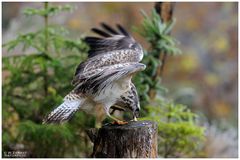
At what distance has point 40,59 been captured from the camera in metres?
6.58

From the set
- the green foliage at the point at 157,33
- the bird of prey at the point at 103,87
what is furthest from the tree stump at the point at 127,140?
the green foliage at the point at 157,33

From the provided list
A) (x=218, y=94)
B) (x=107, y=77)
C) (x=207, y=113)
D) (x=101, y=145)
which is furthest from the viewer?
(x=218, y=94)

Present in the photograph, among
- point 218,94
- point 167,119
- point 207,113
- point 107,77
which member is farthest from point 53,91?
point 218,94

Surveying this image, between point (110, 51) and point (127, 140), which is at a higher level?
point (110, 51)

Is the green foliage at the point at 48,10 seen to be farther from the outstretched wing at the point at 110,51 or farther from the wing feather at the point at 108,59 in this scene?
the wing feather at the point at 108,59

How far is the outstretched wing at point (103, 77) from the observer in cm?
463

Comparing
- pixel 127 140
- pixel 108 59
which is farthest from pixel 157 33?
pixel 127 140

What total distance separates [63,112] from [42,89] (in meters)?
2.02

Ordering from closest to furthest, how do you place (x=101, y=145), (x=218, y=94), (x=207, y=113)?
(x=101, y=145), (x=207, y=113), (x=218, y=94)

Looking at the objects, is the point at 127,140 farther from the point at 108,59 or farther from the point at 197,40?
the point at 197,40

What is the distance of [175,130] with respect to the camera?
6633mm

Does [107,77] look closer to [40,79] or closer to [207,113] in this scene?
[40,79]

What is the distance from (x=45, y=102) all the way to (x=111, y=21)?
20.7 ft

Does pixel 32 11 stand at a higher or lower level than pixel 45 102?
higher
